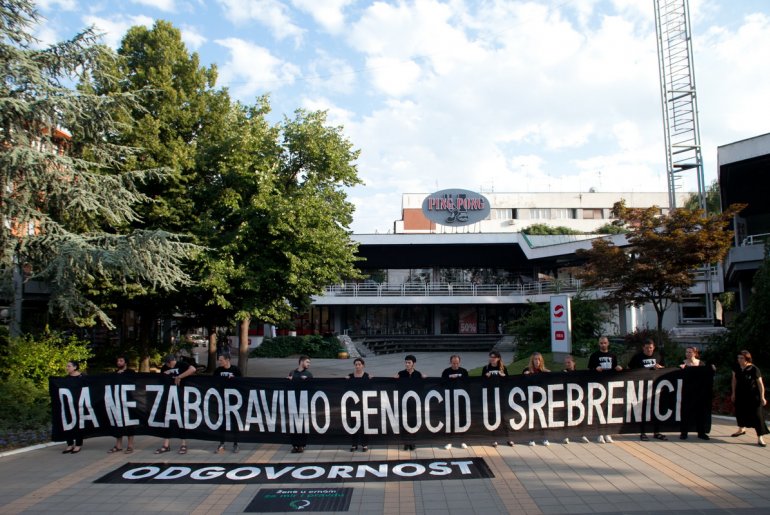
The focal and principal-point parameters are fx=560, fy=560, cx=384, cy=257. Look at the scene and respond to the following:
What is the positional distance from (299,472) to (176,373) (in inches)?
129

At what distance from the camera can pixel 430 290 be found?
39.8 m

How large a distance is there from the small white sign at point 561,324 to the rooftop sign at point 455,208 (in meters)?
23.0

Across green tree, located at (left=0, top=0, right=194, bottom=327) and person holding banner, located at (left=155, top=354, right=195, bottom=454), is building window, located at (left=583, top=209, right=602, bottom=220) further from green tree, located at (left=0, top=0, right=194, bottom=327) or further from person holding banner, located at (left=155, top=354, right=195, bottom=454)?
person holding banner, located at (left=155, top=354, right=195, bottom=454)

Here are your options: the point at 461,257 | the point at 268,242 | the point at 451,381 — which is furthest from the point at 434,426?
the point at 461,257

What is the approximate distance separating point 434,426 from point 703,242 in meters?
11.2

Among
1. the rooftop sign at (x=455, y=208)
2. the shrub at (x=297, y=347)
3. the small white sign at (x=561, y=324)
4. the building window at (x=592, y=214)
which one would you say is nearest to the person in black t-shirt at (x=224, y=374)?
the small white sign at (x=561, y=324)

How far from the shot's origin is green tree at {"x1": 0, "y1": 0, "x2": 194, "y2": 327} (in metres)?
12.2

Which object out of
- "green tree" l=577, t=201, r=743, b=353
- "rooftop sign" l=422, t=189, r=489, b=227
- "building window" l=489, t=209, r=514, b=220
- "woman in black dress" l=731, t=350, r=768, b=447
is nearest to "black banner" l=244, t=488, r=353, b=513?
"woman in black dress" l=731, t=350, r=768, b=447

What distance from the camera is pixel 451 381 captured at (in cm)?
965

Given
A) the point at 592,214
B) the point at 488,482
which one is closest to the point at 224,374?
the point at 488,482

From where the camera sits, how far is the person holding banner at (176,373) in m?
9.61

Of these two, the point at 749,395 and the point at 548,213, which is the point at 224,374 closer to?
the point at 749,395

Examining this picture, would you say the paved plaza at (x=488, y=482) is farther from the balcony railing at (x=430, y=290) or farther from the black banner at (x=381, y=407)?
the balcony railing at (x=430, y=290)

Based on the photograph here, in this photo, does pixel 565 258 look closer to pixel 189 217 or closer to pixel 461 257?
pixel 461 257
